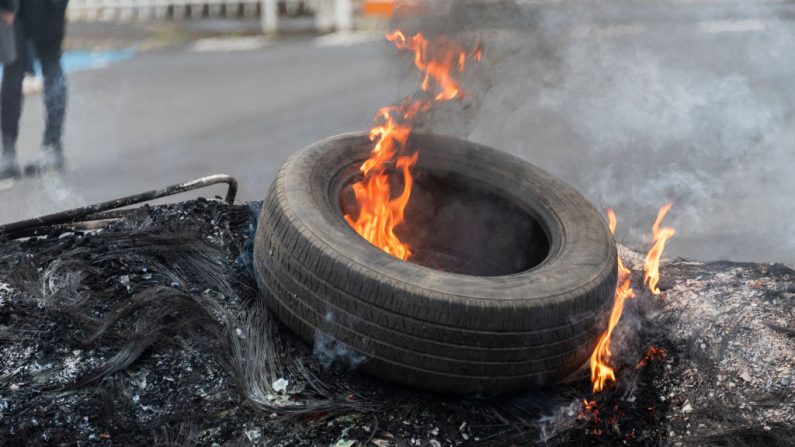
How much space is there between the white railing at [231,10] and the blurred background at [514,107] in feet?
0.44

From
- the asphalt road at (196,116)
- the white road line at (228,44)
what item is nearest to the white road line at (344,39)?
the asphalt road at (196,116)

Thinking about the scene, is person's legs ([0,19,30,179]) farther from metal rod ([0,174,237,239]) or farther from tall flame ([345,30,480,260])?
tall flame ([345,30,480,260])

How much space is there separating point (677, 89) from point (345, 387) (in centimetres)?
611

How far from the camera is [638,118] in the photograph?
757 cm

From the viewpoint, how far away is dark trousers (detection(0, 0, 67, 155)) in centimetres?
686

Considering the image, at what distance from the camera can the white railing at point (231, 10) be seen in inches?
436

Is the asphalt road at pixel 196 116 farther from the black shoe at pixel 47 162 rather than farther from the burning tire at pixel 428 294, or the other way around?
the burning tire at pixel 428 294

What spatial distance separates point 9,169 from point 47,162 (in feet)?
1.02

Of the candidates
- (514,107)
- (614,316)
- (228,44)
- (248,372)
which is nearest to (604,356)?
(614,316)

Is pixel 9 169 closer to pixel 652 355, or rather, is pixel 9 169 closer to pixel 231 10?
pixel 652 355

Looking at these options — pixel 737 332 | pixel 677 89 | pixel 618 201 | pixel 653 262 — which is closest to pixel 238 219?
pixel 653 262

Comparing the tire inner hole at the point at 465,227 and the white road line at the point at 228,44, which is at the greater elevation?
the white road line at the point at 228,44

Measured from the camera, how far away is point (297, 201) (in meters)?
3.57

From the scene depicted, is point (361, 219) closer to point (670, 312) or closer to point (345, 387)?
point (345, 387)
